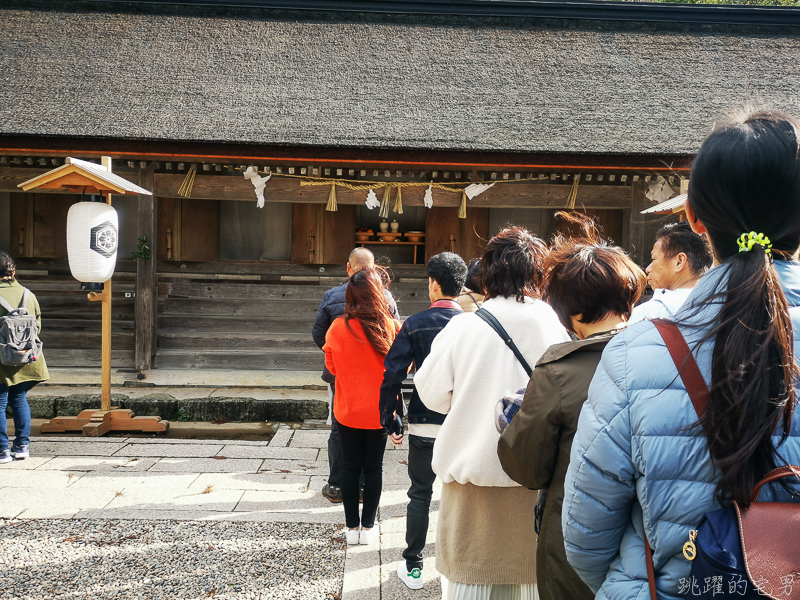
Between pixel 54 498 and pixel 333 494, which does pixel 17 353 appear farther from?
pixel 333 494

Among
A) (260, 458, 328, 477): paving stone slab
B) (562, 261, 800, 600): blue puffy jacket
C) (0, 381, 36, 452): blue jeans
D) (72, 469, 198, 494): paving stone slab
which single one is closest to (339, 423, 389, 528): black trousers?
(260, 458, 328, 477): paving stone slab

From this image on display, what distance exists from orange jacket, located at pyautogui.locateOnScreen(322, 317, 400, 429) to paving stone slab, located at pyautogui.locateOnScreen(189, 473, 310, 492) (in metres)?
1.56

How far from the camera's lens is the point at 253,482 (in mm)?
4500

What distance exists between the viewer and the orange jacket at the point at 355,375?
10.1 feet

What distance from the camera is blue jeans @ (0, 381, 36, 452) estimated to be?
4.62m

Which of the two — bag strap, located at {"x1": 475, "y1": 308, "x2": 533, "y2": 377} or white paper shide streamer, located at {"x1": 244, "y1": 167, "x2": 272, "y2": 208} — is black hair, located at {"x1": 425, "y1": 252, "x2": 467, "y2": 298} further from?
white paper shide streamer, located at {"x1": 244, "y1": 167, "x2": 272, "y2": 208}

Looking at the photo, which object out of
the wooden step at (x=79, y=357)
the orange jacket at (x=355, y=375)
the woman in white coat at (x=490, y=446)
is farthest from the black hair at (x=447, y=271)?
the wooden step at (x=79, y=357)

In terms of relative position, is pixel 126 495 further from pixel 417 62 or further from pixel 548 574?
pixel 417 62

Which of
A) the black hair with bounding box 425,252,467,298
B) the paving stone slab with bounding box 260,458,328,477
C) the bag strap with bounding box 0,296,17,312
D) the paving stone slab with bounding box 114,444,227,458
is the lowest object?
the paving stone slab with bounding box 114,444,227,458

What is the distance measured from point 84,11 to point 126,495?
8.67 metres

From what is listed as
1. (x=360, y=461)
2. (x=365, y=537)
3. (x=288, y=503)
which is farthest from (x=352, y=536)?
(x=288, y=503)

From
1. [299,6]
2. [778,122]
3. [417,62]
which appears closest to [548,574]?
[778,122]

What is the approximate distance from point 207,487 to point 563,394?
11.8 ft

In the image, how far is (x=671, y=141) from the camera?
6816mm
